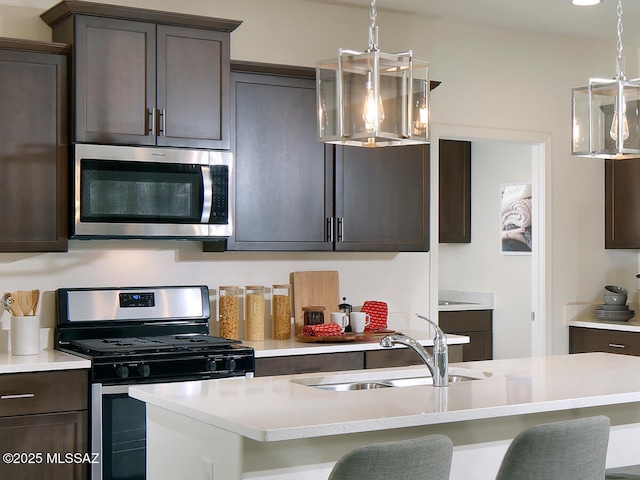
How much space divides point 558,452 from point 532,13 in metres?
3.50

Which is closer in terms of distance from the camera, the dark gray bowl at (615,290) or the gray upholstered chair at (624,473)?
the gray upholstered chair at (624,473)

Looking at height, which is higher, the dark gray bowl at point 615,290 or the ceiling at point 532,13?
the ceiling at point 532,13

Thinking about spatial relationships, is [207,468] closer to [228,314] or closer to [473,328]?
[228,314]

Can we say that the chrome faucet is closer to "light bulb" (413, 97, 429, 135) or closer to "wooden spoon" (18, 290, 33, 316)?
"light bulb" (413, 97, 429, 135)

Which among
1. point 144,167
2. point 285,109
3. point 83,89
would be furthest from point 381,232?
point 83,89

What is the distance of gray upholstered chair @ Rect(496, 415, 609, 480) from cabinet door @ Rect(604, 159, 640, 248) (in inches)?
147

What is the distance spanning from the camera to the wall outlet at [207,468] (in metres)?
2.53

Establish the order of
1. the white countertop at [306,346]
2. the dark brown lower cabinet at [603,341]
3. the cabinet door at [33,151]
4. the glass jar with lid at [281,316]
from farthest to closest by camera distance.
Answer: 1. the dark brown lower cabinet at [603,341]
2. the glass jar with lid at [281,316]
3. the white countertop at [306,346]
4. the cabinet door at [33,151]

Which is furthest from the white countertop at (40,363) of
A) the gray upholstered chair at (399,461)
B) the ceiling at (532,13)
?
the ceiling at (532,13)

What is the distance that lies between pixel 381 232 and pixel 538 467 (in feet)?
8.51

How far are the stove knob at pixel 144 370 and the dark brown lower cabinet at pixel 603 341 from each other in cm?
309

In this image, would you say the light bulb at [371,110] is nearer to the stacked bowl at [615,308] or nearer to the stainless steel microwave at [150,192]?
the stainless steel microwave at [150,192]

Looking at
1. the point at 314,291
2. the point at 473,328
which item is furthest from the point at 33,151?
the point at 473,328

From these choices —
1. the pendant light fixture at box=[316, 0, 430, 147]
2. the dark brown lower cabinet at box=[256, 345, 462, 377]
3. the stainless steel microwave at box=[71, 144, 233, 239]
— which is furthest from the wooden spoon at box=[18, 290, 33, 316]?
the pendant light fixture at box=[316, 0, 430, 147]
